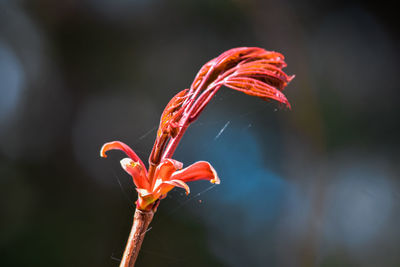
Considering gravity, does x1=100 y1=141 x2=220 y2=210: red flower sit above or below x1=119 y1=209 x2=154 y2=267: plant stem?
above

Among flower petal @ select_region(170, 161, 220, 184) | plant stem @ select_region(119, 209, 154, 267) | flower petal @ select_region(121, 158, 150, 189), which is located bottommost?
plant stem @ select_region(119, 209, 154, 267)

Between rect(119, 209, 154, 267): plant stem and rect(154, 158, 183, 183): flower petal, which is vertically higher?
rect(154, 158, 183, 183): flower petal

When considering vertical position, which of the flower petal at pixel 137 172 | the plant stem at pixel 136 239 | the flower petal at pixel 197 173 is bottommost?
the plant stem at pixel 136 239

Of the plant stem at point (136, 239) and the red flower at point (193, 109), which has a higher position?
the red flower at point (193, 109)
